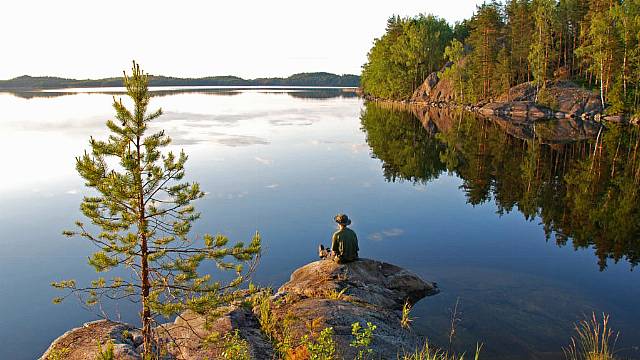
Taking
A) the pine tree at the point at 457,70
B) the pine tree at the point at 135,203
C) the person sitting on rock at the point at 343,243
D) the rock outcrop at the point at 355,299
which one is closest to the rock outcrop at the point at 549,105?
the pine tree at the point at 457,70

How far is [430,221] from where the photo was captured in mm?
23859

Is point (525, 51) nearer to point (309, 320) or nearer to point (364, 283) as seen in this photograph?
point (364, 283)

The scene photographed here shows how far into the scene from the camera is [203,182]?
31.9 metres

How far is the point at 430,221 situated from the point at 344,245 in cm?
1075

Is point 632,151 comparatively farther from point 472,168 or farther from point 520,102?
point 520,102

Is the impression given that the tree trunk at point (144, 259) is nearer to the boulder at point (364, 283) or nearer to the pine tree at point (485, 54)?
the boulder at point (364, 283)

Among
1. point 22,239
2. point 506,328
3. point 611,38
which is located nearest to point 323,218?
point 506,328

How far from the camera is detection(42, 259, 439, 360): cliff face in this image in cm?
936

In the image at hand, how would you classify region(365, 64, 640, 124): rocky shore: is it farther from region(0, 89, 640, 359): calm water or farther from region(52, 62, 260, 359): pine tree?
region(52, 62, 260, 359): pine tree

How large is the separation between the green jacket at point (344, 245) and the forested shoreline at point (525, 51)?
63142 millimetres

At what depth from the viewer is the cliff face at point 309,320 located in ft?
30.7

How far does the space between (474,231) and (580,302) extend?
25.6 feet

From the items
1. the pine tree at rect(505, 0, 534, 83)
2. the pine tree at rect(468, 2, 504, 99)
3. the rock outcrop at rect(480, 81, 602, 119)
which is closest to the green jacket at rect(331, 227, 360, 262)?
the rock outcrop at rect(480, 81, 602, 119)

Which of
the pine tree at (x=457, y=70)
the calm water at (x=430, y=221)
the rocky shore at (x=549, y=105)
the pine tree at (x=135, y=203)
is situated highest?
the pine tree at (x=457, y=70)
